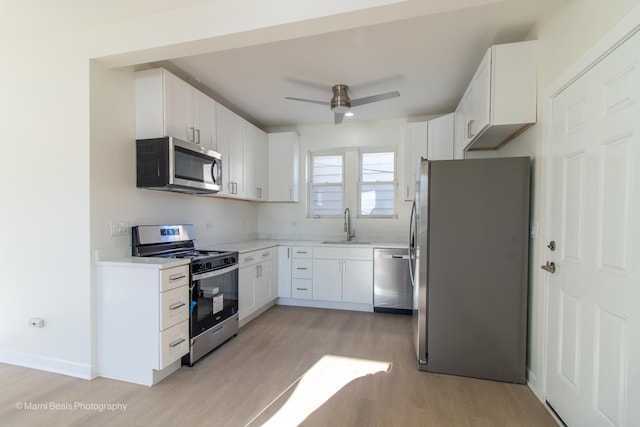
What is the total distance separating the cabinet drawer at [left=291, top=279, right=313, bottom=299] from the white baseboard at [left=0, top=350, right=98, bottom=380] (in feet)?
7.34

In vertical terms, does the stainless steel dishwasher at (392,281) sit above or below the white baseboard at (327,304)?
above

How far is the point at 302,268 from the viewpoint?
4.00 m

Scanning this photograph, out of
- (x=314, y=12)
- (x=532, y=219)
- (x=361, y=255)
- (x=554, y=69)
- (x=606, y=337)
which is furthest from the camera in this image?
(x=361, y=255)

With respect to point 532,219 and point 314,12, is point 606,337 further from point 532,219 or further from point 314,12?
point 314,12

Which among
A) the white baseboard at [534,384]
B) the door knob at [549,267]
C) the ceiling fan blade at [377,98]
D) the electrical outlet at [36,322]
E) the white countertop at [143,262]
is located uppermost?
the ceiling fan blade at [377,98]

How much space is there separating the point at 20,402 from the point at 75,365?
0.35 m

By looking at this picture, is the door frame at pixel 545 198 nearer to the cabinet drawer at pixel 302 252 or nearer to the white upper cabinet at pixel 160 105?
the cabinet drawer at pixel 302 252

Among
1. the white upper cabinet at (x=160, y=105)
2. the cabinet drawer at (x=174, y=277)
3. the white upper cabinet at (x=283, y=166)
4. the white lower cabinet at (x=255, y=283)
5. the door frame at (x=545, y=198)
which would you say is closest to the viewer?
the door frame at (x=545, y=198)

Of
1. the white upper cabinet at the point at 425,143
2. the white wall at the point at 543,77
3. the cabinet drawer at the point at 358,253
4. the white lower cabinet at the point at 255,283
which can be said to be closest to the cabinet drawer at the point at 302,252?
the white lower cabinet at the point at 255,283

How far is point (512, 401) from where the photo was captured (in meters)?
1.98

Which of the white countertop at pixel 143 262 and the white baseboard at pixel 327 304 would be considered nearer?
the white countertop at pixel 143 262

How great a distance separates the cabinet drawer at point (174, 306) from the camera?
212 cm

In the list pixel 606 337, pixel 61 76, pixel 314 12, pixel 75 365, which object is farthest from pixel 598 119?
pixel 75 365

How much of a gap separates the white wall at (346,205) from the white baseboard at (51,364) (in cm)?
286
